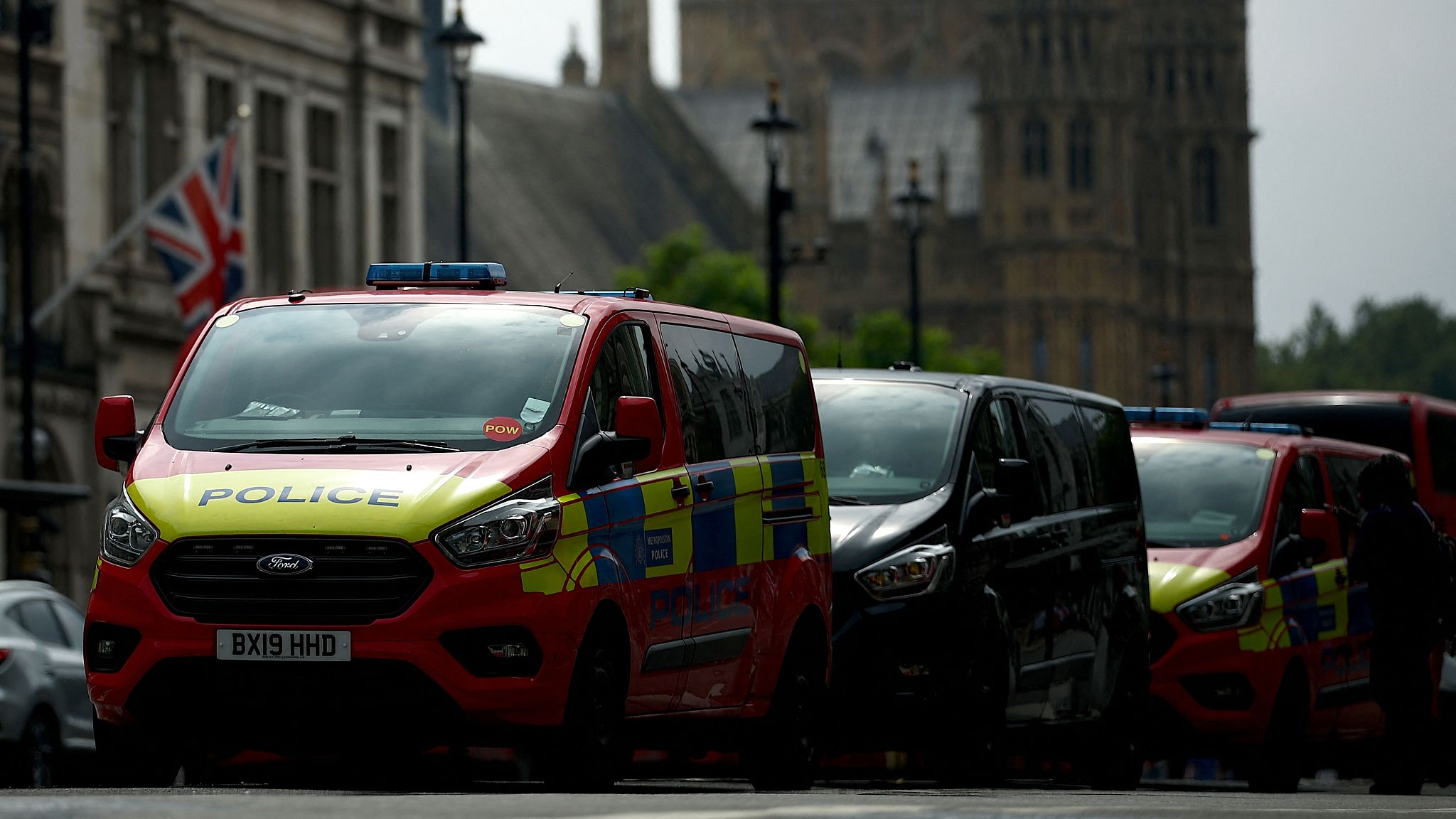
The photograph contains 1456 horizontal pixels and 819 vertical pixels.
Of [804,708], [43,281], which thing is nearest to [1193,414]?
[804,708]

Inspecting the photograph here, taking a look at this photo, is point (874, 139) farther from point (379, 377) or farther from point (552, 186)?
point (379, 377)

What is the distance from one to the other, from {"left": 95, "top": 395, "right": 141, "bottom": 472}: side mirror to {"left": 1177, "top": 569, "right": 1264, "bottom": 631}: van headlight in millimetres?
7575

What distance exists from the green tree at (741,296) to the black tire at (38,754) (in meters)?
59.6

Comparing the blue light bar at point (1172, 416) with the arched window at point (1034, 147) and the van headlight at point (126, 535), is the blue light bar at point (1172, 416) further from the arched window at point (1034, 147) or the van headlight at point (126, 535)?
the arched window at point (1034, 147)

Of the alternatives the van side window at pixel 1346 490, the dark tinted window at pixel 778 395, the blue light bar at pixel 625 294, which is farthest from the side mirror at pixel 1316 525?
the blue light bar at pixel 625 294

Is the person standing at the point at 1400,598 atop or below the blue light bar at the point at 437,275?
below

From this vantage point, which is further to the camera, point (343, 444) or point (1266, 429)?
point (1266, 429)

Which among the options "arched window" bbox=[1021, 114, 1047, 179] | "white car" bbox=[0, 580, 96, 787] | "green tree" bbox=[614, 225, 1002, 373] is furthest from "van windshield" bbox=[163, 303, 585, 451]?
"arched window" bbox=[1021, 114, 1047, 179]

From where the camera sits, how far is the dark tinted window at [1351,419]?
27.1m

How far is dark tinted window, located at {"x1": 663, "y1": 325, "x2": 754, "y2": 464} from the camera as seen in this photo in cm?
1233

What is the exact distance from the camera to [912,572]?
547 inches

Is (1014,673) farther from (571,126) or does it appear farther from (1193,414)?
(571,126)

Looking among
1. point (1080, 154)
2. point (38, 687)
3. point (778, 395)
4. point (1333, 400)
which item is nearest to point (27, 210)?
point (38, 687)

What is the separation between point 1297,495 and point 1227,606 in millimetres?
1692
